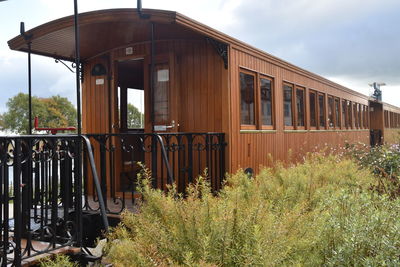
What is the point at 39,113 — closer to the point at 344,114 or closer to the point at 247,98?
the point at 344,114

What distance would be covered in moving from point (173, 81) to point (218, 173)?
60.3 inches

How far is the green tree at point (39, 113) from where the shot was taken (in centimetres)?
2664

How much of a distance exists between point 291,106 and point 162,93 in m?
3.59

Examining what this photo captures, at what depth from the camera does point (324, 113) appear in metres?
10.9

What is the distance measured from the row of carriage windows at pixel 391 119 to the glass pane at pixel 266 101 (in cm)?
1655

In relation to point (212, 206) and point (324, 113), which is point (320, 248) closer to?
point (212, 206)

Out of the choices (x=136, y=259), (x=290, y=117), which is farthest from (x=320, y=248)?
(x=290, y=117)

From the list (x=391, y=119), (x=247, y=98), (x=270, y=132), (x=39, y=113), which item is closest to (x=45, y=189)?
(x=247, y=98)

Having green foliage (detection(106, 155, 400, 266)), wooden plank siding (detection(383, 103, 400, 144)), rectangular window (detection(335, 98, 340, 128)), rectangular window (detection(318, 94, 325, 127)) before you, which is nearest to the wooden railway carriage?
green foliage (detection(106, 155, 400, 266))

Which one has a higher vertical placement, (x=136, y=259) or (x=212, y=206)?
(x=212, y=206)

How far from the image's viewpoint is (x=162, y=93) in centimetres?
594

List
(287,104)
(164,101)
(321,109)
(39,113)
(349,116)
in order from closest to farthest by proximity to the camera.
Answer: (164,101), (287,104), (321,109), (349,116), (39,113)

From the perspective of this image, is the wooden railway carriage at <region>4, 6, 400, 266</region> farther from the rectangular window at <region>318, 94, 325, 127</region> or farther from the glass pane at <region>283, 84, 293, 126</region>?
the rectangular window at <region>318, 94, 325, 127</region>

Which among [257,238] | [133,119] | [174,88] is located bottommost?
[257,238]
